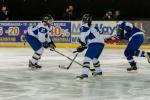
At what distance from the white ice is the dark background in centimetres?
654

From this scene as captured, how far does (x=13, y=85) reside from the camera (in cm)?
786

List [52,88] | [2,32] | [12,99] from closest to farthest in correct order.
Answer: [12,99] → [52,88] → [2,32]

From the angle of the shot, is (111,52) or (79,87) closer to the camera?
(79,87)

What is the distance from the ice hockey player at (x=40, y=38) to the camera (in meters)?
9.80

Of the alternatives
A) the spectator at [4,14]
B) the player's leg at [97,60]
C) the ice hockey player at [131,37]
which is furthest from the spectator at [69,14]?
the player's leg at [97,60]

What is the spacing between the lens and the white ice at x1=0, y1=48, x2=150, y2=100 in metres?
6.86

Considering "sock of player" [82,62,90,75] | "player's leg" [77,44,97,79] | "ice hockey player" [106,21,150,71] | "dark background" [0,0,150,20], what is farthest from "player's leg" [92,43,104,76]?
"dark background" [0,0,150,20]

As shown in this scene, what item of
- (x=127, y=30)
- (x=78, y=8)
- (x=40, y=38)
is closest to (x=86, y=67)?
(x=127, y=30)

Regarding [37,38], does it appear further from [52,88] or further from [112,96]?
[112,96]

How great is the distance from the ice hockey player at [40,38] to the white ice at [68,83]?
308 millimetres

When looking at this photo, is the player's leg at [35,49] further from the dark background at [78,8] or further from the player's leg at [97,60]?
the dark background at [78,8]

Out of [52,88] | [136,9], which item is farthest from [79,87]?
[136,9]

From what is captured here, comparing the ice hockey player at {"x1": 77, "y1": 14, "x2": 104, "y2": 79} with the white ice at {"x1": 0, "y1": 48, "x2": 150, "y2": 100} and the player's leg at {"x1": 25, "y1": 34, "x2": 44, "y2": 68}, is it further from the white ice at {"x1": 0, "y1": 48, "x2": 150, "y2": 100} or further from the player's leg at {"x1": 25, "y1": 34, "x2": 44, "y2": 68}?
the player's leg at {"x1": 25, "y1": 34, "x2": 44, "y2": 68}

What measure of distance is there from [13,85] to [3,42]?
886cm
